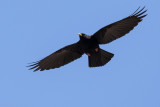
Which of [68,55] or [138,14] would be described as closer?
[138,14]

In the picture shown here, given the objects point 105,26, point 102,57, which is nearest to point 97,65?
point 102,57

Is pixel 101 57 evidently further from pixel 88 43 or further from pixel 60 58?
pixel 60 58

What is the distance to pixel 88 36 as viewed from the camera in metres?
19.2

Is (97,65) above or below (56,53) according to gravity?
below

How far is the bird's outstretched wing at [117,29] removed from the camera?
18906 millimetres

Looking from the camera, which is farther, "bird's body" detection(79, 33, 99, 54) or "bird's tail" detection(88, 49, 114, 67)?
"bird's tail" detection(88, 49, 114, 67)

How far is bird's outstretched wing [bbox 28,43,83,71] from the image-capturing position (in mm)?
20062

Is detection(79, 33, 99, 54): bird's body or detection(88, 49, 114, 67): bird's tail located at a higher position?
detection(79, 33, 99, 54): bird's body

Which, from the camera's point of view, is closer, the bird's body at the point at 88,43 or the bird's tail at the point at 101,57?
the bird's body at the point at 88,43

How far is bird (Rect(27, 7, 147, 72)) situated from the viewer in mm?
18938

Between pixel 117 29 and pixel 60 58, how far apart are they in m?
2.63

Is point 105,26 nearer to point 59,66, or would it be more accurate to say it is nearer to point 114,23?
point 114,23

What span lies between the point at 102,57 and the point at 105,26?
1.26 meters

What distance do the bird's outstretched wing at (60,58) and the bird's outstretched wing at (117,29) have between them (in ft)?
3.84
